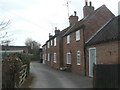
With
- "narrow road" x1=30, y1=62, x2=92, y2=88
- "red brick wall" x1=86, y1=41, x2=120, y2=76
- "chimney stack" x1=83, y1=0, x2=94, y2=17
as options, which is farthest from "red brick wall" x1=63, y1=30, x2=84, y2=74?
"red brick wall" x1=86, y1=41, x2=120, y2=76

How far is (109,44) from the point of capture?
1755 centimetres

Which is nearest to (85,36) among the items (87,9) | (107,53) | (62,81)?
(107,53)

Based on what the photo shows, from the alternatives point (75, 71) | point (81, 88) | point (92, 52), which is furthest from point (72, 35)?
point (81, 88)

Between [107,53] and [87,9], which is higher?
[87,9]

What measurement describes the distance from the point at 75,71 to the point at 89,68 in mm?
5044

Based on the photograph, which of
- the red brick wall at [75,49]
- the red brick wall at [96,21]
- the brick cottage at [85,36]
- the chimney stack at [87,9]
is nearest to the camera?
the brick cottage at [85,36]

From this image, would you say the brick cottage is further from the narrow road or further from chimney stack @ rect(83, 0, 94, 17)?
the narrow road

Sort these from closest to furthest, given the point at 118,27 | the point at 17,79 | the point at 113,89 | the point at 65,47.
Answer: the point at 113,89 < the point at 17,79 < the point at 118,27 < the point at 65,47

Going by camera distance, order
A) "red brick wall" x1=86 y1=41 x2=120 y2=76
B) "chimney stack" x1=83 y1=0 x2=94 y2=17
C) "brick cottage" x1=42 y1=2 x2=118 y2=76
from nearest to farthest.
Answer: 1. "red brick wall" x1=86 y1=41 x2=120 y2=76
2. "brick cottage" x1=42 y1=2 x2=118 y2=76
3. "chimney stack" x1=83 y1=0 x2=94 y2=17

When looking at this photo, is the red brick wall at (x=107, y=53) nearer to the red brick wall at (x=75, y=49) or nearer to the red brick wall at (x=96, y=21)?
the red brick wall at (x=96, y=21)

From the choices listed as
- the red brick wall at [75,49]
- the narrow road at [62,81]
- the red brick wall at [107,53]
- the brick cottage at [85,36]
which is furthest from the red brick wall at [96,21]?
the narrow road at [62,81]

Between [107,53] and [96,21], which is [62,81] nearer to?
[107,53]

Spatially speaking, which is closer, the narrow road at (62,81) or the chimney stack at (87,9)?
the narrow road at (62,81)

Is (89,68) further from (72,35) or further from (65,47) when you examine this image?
(65,47)
